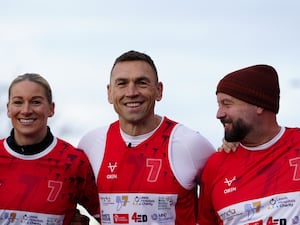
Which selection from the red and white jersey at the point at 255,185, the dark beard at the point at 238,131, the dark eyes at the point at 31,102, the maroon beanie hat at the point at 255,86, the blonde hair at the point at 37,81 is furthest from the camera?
the blonde hair at the point at 37,81

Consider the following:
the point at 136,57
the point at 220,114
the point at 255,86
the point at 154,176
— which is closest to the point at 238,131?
the point at 220,114

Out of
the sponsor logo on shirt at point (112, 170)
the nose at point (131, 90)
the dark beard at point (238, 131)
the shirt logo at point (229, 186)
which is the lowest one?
the shirt logo at point (229, 186)

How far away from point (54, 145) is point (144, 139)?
101cm

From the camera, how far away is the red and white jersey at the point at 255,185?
7.14 m

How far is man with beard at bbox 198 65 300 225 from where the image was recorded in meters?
7.20

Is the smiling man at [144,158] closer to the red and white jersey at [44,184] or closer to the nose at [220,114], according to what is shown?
the red and white jersey at [44,184]

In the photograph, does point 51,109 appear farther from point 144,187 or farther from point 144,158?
point 144,187

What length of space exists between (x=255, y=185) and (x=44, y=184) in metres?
2.22

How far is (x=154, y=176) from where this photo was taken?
299 inches

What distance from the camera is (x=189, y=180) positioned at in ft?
25.2

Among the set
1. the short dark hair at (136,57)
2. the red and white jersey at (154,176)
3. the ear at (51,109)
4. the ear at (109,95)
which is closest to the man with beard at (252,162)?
the red and white jersey at (154,176)

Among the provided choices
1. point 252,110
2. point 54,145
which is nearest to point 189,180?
point 252,110

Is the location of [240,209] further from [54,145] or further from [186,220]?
[54,145]

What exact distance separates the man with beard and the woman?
4.64 ft
